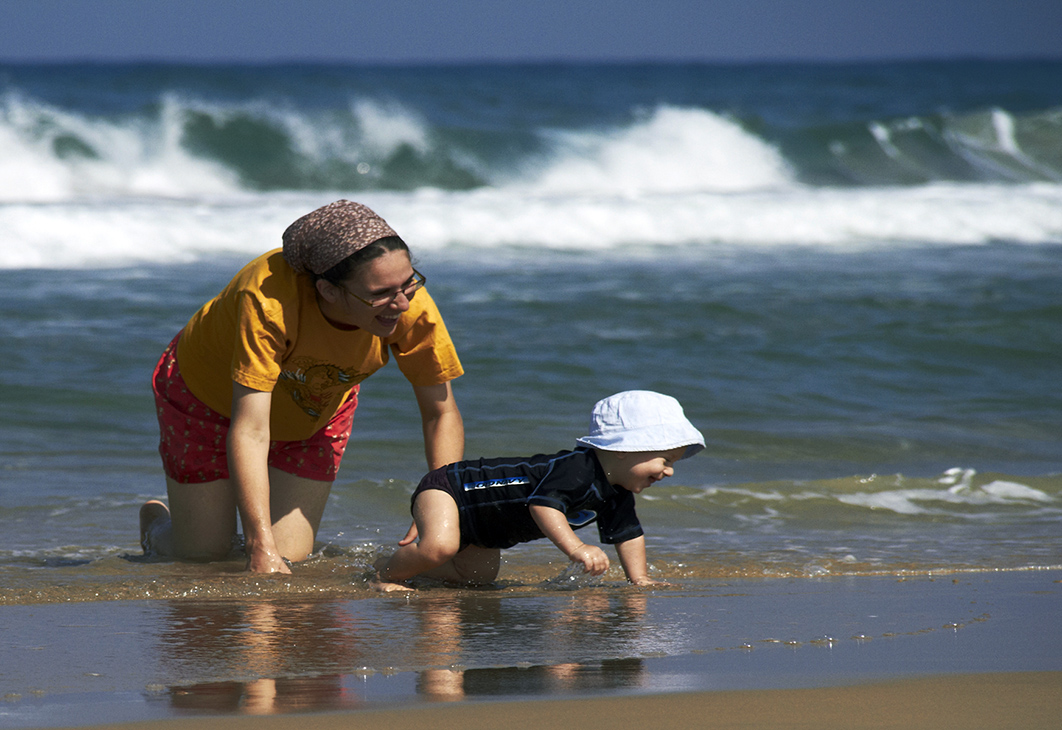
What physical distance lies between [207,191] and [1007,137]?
1725 cm

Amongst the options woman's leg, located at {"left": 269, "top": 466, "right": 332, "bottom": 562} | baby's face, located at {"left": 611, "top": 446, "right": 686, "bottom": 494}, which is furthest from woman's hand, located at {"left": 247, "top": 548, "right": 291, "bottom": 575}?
baby's face, located at {"left": 611, "top": 446, "right": 686, "bottom": 494}

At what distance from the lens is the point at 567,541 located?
3619mm

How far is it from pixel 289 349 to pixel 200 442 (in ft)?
2.06

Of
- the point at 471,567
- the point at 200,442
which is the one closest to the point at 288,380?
the point at 200,442

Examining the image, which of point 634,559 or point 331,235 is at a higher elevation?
point 331,235

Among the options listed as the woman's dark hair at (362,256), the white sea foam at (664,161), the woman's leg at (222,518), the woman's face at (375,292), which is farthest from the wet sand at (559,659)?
the white sea foam at (664,161)

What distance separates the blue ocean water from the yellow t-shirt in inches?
23.0

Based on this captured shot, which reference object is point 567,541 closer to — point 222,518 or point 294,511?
point 294,511

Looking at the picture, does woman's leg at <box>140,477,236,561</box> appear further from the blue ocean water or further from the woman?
the blue ocean water

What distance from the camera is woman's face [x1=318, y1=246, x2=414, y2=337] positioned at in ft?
11.6

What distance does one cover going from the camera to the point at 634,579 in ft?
12.9

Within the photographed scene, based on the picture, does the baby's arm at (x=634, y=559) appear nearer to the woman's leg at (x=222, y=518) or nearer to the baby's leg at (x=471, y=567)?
the baby's leg at (x=471, y=567)

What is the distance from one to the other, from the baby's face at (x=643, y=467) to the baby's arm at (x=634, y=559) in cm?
20

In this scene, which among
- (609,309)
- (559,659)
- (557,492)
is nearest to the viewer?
(559,659)
